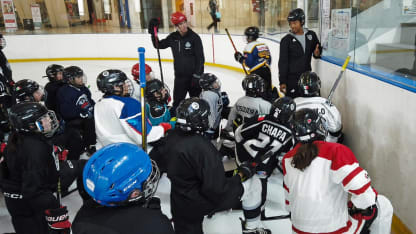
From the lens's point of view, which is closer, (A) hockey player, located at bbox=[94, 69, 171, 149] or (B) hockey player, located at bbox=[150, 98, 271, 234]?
(B) hockey player, located at bbox=[150, 98, 271, 234]

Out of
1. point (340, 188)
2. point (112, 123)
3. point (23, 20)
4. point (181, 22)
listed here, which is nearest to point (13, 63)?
point (23, 20)

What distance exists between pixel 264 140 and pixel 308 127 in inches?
31.8

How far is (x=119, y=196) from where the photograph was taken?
1034 mm

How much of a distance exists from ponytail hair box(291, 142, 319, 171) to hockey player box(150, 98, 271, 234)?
0.41m

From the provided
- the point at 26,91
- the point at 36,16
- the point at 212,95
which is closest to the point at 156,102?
the point at 212,95

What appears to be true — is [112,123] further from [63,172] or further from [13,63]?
[13,63]

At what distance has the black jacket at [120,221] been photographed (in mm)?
993

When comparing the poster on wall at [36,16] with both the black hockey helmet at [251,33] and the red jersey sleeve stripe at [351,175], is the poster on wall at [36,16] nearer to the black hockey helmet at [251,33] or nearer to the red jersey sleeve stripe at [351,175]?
the black hockey helmet at [251,33]

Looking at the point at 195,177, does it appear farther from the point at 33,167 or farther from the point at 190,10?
the point at 190,10

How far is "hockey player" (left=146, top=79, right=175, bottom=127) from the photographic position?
3109 mm

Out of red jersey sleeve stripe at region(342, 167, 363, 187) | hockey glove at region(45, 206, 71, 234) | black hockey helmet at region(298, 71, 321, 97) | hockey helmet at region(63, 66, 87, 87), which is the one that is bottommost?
hockey glove at region(45, 206, 71, 234)

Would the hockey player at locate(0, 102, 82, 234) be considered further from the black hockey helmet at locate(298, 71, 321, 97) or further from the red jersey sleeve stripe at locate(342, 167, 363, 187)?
the black hockey helmet at locate(298, 71, 321, 97)

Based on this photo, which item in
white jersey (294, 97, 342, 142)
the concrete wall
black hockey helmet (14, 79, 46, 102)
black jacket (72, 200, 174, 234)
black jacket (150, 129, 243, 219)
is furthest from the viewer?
black hockey helmet (14, 79, 46, 102)

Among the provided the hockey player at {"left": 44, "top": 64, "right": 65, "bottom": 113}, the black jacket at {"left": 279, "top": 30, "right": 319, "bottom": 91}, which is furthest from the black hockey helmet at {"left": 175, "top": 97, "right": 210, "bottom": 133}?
the hockey player at {"left": 44, "top": 64, "right": 65, "bottom": 113}
